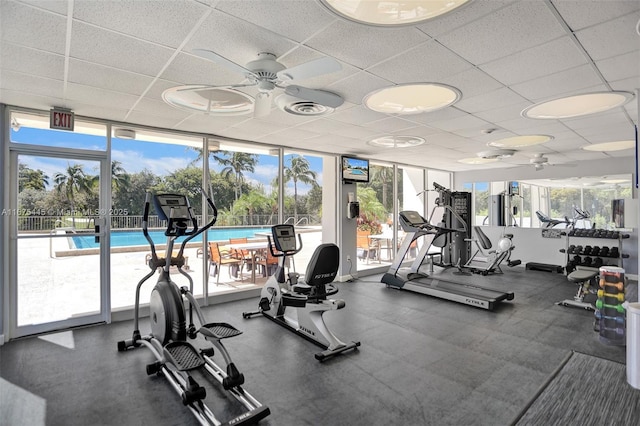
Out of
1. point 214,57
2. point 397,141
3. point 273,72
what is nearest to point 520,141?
point 397,141

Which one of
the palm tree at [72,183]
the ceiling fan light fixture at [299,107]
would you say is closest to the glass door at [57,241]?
the palm tree at [72,183]

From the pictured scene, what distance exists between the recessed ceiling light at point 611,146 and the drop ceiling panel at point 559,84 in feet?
11.5

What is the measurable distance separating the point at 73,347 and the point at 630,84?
6.01 metres

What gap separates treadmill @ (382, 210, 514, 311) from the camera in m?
4.91

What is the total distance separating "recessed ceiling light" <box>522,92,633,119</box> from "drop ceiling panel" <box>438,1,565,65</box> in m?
1.54

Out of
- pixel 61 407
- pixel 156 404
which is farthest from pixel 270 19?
pixel 61 407

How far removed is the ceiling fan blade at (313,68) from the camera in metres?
2.10

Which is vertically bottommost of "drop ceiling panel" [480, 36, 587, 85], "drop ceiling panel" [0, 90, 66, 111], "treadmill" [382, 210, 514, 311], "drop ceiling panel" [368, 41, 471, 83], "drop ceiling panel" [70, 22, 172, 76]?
"treadmill" [382, 210, 514, 311]

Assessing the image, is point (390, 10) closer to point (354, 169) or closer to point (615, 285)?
point (615, 285)

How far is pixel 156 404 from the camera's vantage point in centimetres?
248

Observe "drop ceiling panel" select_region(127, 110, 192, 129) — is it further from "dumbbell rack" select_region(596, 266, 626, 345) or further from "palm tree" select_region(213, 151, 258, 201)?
"dumbbell rack" select_region(596, 266, 626, 345)

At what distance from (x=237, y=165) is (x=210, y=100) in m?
2.18

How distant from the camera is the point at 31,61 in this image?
256 centimetres

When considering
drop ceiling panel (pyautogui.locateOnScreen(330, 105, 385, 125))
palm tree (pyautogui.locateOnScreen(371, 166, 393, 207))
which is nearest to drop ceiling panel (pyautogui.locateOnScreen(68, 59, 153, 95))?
drop ceiling panel (pyautogui.locateOnScreen(330, 105, 385, 125))
